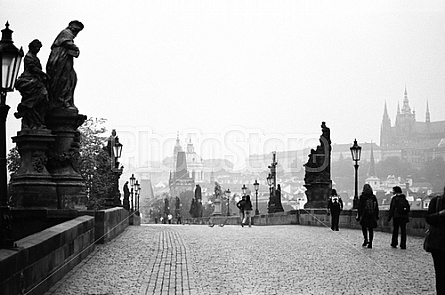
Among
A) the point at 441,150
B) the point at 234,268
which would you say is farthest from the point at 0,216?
the point at 441,150

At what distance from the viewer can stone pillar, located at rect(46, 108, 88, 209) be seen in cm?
1520

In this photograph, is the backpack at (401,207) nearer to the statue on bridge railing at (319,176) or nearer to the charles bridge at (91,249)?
the charles bridge at (91,249)

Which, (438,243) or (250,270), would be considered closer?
(438,243)

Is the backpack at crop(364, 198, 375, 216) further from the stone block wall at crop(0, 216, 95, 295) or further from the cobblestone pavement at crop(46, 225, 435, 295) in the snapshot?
the stone block wall at crop(0, 216, 95, 295)

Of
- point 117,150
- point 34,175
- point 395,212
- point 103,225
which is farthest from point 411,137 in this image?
point 34,175

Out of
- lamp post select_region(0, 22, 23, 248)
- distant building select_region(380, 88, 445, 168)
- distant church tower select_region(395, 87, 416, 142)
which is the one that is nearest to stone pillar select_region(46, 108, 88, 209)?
lamp post select_region(0, 22, 23, 248)

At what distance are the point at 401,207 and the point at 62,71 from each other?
8041 millimetres

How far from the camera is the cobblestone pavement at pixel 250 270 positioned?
1027 cm

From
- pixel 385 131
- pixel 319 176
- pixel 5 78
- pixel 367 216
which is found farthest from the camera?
pixel 385 131

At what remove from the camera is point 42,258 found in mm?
9180

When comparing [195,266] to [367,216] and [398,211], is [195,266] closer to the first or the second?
[367,216]

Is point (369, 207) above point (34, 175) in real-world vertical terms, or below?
below

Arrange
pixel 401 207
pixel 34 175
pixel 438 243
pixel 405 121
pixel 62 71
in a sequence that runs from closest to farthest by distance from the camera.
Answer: pixel 438 243
pixel 34 175
pixel 62 71
pixel 401 207
pixel 405 121

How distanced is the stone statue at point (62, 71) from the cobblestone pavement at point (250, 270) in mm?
3193
